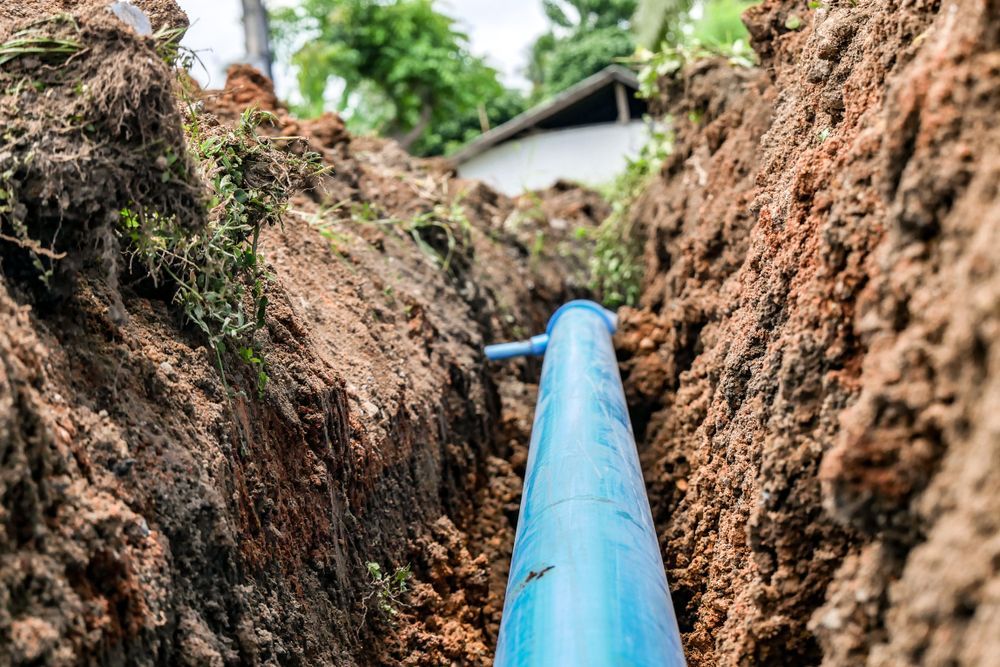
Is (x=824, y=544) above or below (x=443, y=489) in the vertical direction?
above

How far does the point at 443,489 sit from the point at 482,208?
14.5ft

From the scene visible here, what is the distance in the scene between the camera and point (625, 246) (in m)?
7.52

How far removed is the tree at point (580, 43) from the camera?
761 inches

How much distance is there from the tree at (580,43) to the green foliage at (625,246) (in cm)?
1097

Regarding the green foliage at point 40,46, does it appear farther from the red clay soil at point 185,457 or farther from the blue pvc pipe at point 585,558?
the blue pvc pipe at point 585,558

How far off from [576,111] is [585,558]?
12.3 meters

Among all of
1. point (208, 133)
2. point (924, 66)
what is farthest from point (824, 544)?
point (208, 133)

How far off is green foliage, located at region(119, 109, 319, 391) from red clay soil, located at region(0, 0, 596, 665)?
0.07 meters

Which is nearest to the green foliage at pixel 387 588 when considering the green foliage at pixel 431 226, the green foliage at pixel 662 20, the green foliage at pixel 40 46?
the green foliage at pixel 40 46

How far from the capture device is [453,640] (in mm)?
3088

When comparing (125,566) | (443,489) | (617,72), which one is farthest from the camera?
(617,72)

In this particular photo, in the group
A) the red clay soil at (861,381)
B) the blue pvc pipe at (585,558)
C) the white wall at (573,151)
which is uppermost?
the white wall at (573,151)

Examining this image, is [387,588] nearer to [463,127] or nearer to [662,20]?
[662,20]

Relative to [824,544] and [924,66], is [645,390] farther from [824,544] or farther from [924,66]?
[924,66]
